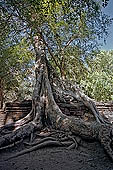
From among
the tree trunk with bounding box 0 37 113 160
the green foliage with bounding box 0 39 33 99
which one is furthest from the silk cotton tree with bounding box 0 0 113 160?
the green foliage with bounding box 0 39 33 99

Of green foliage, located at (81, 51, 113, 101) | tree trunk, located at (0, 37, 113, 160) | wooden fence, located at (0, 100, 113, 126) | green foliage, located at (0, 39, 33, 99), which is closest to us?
tree trunk, located at (0, 37, 113, 160)

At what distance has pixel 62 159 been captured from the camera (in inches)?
124

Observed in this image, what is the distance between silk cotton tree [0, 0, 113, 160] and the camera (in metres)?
3.66

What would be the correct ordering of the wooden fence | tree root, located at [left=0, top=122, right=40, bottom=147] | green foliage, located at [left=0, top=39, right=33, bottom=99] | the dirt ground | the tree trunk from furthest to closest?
green foliage, located at [left=0, top=39, right=33, bottom=99] → the wooden fence → tree root, located at [left=0, top=122, right=40, bottom=147] → the tree trunk → the dirt ground

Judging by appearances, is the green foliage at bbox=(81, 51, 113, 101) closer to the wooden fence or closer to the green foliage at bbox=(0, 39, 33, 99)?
the green foliage at bbox=(0, 39, 33, 99)

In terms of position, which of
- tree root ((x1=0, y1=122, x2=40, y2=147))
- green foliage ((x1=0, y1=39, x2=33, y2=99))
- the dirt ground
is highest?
green foliage ((x1=0, y1=39, x2=33, y2=99))

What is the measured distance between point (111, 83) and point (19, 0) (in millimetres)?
8643

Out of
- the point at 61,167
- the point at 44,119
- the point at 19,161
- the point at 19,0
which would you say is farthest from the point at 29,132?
the point at 19,0

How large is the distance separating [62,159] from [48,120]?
1952 millimetres

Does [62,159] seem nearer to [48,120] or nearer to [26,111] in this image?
[48,120]

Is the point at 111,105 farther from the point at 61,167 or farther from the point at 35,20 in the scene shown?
the point at 61,167

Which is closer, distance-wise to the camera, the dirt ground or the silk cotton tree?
the dirt ground

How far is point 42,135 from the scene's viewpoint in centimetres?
429

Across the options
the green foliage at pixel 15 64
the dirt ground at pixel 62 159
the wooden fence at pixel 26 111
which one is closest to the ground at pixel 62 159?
the dirt ground at pixel 62 159
